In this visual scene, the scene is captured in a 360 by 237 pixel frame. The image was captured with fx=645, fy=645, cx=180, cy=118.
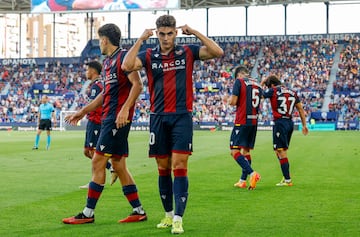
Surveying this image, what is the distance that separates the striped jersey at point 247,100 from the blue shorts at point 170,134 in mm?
4816

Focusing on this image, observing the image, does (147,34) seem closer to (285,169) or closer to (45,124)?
(285,169)

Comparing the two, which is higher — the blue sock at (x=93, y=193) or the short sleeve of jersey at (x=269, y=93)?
the short sleeve of jersey at (x=269, y=93)

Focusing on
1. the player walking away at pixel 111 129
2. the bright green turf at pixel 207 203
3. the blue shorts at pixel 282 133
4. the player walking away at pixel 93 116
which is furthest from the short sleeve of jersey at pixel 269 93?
the player walking away at pixel 111 129

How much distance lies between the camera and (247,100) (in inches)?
480

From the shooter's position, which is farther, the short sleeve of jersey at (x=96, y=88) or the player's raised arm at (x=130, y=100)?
the short sleeve of jersey at (x=96, y=88)

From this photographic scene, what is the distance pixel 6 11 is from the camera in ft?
216

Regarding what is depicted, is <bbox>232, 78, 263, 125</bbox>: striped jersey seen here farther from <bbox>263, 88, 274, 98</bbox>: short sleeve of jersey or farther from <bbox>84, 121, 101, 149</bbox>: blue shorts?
<bbox>84, 121, 101, 149</bbox>: blue shorts

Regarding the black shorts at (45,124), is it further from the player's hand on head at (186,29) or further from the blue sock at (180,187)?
the player's hand on head at (186,29)

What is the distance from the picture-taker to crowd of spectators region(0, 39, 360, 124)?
5878 centimetres

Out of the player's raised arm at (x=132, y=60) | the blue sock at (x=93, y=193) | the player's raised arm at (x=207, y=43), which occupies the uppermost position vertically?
the player's raised arm at (x=207, y=43)

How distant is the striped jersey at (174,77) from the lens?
738cm

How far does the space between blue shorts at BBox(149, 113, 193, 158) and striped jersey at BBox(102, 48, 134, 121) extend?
0.52 m

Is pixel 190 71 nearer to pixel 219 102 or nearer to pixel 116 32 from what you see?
pixel 116 32

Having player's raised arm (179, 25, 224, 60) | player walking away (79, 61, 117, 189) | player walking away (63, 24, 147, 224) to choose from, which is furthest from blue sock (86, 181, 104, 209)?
player walking away (79, 61, 117, 189)
